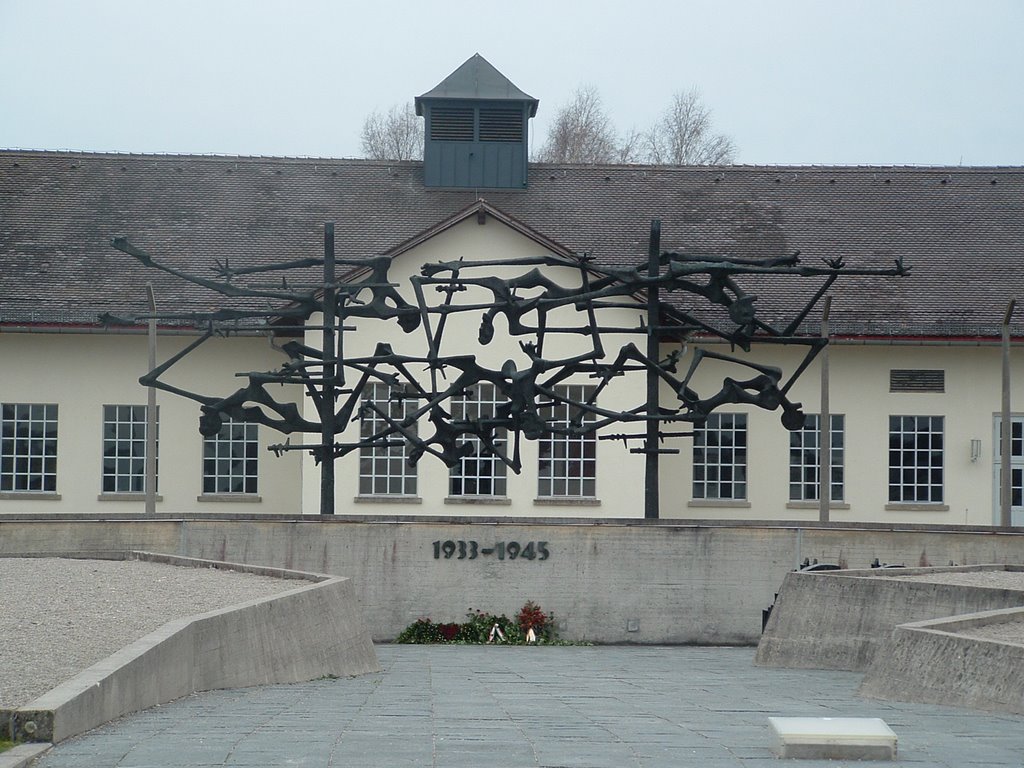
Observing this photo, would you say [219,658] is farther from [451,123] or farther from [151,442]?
[451,123]

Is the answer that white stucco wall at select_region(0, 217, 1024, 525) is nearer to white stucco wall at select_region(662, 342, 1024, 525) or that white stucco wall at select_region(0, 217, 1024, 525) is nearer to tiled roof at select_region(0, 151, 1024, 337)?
white stucco wall at select_region(662, 342, 1024, 525)

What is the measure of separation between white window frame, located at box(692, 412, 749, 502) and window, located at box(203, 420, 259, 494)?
918 centimetres

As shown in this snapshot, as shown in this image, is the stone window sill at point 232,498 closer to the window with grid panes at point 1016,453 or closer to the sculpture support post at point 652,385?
the sculpture support post at point 652,385

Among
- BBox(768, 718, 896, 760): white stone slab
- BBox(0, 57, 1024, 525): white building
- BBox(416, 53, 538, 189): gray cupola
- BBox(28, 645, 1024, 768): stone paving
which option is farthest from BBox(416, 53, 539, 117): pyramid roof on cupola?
BBox(768, 718, 896, 760): white stone slab

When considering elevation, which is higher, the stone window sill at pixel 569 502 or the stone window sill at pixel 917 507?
the stone window sill at pixel 569 502

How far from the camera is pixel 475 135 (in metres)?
34.6

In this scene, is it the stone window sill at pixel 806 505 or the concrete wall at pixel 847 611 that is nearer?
the concrete wall at pixel 847 611

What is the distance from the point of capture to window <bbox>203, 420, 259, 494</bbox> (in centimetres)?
2973

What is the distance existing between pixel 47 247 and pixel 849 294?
17.3 metres

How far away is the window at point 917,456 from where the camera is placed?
29609 mm

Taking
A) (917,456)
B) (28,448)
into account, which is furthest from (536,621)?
(28,448)

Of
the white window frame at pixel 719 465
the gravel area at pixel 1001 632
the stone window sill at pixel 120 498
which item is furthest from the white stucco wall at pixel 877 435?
the gravel area at pixel 1001 632

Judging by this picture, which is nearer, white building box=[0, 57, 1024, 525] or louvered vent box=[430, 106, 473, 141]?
white building box=[0, 57, 1024, 525]

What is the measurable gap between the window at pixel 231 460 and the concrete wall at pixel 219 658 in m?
12.4
